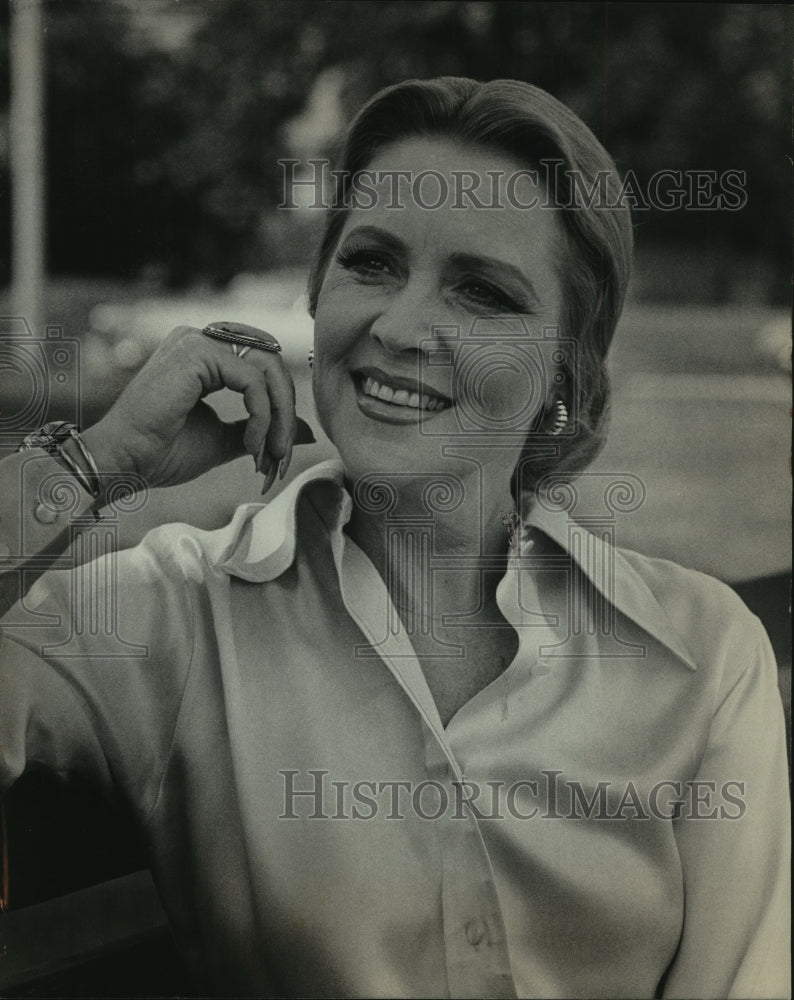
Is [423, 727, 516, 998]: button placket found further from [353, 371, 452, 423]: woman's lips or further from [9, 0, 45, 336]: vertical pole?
[9, 0, 45, 336]: vertical pole

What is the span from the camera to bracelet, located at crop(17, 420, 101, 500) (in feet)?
10.4

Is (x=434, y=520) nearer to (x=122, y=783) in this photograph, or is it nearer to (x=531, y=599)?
(x=531, y=599)

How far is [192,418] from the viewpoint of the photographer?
3.16 metres

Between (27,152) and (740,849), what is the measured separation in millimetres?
2640

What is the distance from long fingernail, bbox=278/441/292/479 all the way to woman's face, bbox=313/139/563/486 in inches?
4.6

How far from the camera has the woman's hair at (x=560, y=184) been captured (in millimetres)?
3105

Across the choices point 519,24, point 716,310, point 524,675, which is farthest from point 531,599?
point 519,24

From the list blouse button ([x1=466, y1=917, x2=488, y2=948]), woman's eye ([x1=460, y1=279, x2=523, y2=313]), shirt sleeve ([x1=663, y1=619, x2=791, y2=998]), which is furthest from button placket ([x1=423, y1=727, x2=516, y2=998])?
woman's eye ([x1=460, y1=279, x2=523, y2=313])

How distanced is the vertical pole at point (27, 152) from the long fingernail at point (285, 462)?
75 centimetres

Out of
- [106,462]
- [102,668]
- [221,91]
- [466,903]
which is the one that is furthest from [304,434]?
[466,903]

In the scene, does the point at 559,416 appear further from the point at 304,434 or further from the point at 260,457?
the point at 260,457

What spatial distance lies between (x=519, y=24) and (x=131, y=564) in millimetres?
1736

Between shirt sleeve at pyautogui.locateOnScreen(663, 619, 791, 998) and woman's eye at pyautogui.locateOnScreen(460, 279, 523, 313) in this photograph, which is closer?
woman's eye at pyautogui.locateOnScreen(460, 279, 523, 313)


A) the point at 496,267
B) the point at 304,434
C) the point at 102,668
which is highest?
the point at 496,267
